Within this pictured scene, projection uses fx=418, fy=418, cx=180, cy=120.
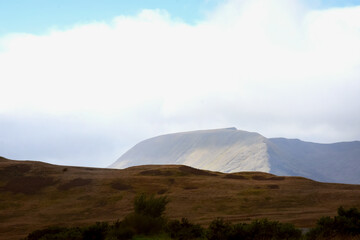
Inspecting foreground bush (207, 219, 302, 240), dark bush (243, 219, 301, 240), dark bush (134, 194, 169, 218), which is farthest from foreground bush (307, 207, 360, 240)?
dark bush (134, 194, 169, 218)

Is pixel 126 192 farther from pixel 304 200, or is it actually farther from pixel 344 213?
pixel 344 213

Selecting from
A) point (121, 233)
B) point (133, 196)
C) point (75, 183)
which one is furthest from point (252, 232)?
point (75, 183)

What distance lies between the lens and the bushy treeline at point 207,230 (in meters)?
19.5

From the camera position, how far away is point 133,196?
49.6 metres

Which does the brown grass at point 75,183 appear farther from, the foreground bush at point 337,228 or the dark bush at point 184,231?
the foreground bush at point 337,228

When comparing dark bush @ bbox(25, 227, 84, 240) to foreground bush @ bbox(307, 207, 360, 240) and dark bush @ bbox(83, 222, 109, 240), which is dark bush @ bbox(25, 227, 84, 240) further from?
foreground bush @ bbox(307, 207, 360, 240)

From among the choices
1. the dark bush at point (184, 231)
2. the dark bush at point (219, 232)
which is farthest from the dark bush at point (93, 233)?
the dark bush at point (219, 232)

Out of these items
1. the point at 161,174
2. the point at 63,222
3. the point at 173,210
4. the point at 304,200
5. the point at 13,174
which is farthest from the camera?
the point at 161,174

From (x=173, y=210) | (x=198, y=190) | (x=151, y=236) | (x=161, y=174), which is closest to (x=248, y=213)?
(x=173, y=210)

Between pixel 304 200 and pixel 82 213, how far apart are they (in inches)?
954

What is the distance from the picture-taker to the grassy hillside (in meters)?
40.4

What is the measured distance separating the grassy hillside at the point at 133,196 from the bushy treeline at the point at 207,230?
10.4 m

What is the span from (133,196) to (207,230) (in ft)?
96.2

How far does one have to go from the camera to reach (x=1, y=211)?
4472 cm
